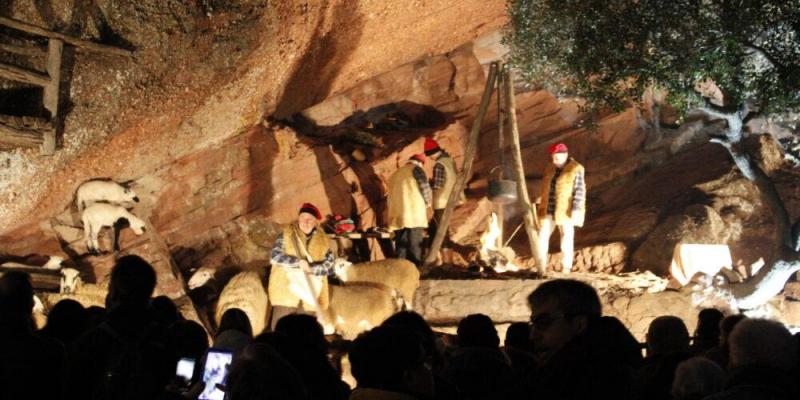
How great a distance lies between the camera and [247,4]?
14219mm

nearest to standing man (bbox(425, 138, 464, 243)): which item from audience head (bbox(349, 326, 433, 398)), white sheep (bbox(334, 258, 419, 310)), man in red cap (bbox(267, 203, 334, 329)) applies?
white sheep (bbox(334, 258, 419, 310))

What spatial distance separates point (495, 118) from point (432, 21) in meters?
3.03

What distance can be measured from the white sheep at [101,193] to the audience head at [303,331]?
10.7 metres

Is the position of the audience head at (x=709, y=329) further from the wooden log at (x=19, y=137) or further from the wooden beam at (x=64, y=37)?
the wooden beam at (x=64, y=37)

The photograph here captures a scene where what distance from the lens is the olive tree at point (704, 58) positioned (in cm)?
1070

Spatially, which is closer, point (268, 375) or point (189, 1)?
point (268, 375)

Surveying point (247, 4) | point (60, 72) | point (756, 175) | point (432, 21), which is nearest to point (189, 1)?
point (247, 4)

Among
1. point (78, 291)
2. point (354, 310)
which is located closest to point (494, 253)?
point (354, 310)

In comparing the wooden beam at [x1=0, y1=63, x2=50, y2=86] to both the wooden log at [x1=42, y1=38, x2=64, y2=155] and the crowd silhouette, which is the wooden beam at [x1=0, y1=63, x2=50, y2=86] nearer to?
the wooden log at [x1=42, y1=38, x2=64, y2=155]

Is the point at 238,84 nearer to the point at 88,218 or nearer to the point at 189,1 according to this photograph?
the point at 189,1

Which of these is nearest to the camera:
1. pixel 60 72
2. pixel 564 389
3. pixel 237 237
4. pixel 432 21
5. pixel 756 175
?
pixel 564 389

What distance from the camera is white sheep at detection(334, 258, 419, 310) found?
435 inches

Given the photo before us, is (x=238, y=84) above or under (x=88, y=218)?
above

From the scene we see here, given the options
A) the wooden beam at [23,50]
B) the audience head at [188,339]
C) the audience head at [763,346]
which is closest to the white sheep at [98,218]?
the wooden beam at [23,50]
